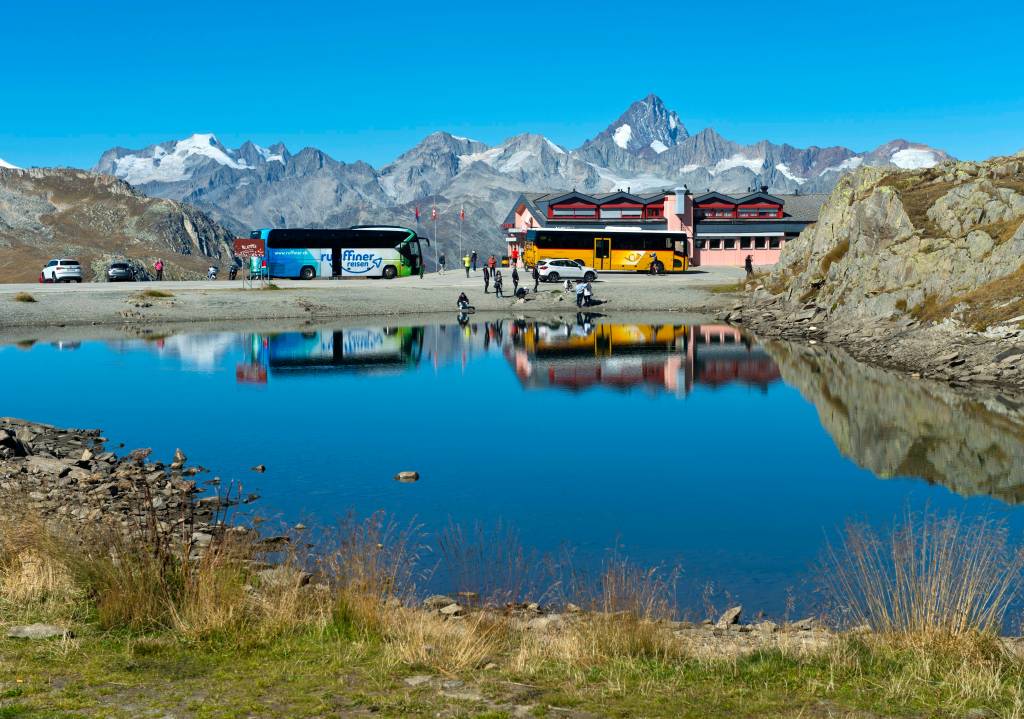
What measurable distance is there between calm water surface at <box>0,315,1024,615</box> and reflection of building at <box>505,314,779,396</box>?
0.29 m

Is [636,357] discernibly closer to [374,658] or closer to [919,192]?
[919,192]

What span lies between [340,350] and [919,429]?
1271 inches

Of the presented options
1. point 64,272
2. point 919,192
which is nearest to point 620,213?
point 919,192

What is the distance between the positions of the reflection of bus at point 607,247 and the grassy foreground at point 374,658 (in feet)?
263

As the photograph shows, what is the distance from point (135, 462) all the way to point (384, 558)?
1096 cm

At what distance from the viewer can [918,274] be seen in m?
53.1

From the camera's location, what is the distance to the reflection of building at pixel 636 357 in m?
43.9

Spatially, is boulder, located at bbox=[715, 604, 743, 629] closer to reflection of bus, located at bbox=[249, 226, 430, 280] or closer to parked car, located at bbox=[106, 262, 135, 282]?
reflection of bus, located at bbox=[249, 226, 430, 280]

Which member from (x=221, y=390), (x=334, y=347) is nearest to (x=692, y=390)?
(x=221, y=390)

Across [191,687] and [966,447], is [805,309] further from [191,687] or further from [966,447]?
[191,687]

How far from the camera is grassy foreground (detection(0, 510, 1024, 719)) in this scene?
8453mm

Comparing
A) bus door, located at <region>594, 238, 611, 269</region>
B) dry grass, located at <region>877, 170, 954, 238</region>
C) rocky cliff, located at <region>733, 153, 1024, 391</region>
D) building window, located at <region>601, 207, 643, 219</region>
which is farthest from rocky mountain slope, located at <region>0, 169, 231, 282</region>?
dry grass, located at <region>877, 170, 954, 238</region>

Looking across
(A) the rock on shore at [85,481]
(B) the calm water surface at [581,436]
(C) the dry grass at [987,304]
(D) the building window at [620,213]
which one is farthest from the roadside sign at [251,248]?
(A) the rock on shore at [85,481]

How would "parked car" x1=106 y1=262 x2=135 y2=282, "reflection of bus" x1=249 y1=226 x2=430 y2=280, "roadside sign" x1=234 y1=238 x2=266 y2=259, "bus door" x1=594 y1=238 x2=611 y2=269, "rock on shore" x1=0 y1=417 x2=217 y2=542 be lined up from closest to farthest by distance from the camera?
"rock on shore" x1=0 y1=417 x2=217 y2=542, "roadside sign" x1=234 y1=238 x2=266 y2=259, "reflection of bus" x1=249 y1=226 x2=430 y2=280, "parked car" x1=106 y1=262 x2=135 y2=282, "bus door" x1=594 y1=238 x2=611 y2=269
